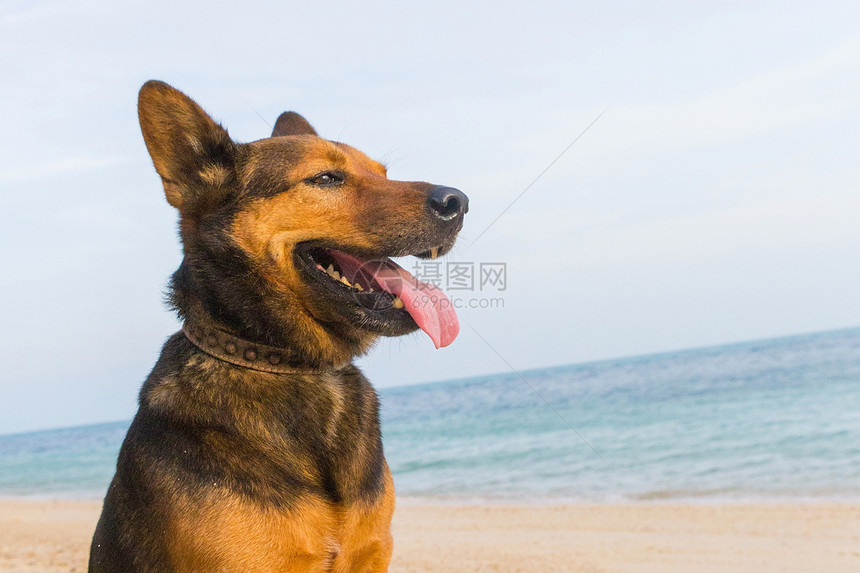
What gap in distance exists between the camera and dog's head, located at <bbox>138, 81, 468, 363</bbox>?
3.06 meters

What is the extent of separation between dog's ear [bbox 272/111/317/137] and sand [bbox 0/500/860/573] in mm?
5217

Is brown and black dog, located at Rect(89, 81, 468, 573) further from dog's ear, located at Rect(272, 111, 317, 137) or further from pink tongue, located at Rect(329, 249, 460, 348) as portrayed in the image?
dog's ear, located at Rect(272, 111, 317, 137)

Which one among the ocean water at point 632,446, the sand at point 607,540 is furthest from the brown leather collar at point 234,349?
the sand at point 607,540

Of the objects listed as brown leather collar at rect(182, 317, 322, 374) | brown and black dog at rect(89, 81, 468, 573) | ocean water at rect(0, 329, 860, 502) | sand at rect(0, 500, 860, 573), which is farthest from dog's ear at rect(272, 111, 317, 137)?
sand at rect(0, 500, 860, 573)

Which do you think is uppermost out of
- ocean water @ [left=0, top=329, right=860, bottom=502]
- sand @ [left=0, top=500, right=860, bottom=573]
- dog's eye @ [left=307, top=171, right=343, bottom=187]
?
dog's eye @ [left=307, top=171, right=343, bottom=187]

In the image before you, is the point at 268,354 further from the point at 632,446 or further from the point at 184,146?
the point at 632,446

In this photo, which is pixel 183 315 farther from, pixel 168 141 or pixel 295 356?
pixel 168 141

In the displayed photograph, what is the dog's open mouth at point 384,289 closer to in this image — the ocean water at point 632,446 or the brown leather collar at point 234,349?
the brown leather collar at point 234,349

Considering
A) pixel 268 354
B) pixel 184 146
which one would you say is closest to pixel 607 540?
pixel 268 354

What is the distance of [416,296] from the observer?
3.21m

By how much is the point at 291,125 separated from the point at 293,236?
54.8 inches

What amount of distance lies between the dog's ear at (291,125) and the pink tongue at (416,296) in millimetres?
1290

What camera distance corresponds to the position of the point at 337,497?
9.59 ft

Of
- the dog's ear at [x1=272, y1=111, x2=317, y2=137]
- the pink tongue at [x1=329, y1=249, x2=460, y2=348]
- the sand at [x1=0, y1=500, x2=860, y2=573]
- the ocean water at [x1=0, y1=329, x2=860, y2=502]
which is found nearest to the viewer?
the pink tongue at [x1=329, y1=249, x2=460, y2=348]
